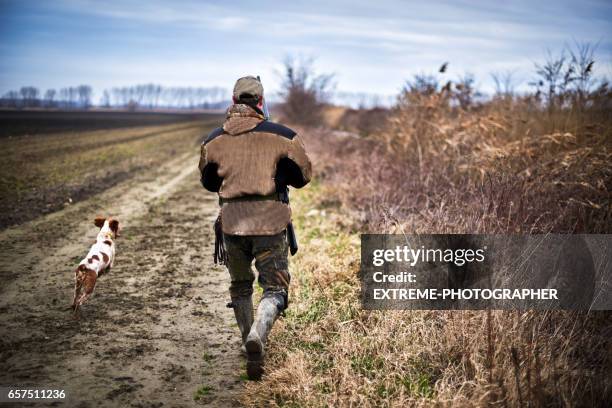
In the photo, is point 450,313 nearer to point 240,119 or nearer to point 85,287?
point 240,119

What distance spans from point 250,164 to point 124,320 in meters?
2.29

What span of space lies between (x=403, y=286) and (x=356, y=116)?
25924mm

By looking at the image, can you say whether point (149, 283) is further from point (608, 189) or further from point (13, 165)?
point (13, 165)

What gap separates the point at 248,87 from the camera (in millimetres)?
3584

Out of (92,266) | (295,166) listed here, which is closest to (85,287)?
(92,266)

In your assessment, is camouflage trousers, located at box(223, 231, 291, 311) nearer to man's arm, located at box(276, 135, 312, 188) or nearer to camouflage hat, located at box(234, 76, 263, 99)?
man's arm, located at box(276, 135, 312, 188)

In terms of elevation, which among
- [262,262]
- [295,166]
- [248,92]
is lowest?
[262,262]

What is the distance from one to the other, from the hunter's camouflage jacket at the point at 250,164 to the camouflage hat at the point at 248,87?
0.11 m

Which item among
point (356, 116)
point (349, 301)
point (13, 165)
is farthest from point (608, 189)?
point (356, 116)

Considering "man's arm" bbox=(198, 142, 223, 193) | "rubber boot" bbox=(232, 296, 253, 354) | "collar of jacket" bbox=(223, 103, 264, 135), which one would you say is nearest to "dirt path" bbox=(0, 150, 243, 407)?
"rubber boot" bbox=(232, 296, 253, 354)

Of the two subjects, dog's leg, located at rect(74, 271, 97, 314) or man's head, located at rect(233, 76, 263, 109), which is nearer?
man's head, located at rect(233, 76, 263, 109)

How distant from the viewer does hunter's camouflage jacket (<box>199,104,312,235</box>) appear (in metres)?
3.46

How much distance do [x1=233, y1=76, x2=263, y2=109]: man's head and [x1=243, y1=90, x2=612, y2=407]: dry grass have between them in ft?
6.18

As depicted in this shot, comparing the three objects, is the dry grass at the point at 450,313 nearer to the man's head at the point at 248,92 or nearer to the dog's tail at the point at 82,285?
the man's head at the point at 248,92
